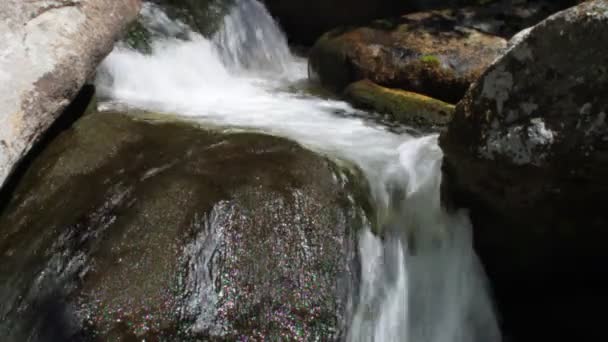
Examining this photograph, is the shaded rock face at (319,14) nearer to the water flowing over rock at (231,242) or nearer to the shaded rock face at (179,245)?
the water flowing over rock at (231,242)

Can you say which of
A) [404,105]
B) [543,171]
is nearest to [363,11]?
[404,105]

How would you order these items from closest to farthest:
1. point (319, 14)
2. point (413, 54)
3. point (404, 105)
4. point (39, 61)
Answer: point (39, 61), point (404, 105), point (413, 54), point (319, 14)

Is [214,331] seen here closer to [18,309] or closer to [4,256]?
[18,309]

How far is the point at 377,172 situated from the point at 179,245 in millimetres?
1872

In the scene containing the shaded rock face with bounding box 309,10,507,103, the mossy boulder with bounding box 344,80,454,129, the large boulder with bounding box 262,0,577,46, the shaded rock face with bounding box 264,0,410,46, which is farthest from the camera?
the shaded rock face with bounding box 264,0,410,46

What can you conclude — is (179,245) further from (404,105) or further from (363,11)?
(363,11)

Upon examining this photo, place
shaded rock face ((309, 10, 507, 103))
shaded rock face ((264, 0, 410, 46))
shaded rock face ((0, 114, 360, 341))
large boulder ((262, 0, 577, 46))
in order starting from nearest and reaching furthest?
1. shaded rock face ((0, 114, 360, 341))
2. shaded rock face ((309, 10, 507, 103))
3. large boulder ((262, 0, 577, 46))
4. shaded rock face ((264, 0, 410, 46))

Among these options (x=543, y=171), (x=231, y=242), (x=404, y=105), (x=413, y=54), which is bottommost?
(x=404, y=105)

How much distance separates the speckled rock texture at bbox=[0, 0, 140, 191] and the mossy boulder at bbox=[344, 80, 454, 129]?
10.3 feet

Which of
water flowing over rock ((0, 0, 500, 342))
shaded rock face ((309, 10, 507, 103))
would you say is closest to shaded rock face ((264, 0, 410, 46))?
shaded rock face ((309, 10, 507, 103))

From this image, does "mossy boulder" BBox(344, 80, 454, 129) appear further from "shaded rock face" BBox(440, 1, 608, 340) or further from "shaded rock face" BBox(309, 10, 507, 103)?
"shaded rock face" BBox(440, 1, 608, 340)

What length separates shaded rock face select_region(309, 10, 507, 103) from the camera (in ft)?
21.0

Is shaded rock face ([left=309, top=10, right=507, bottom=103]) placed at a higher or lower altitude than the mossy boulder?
higher

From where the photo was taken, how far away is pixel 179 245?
3088 millimetres
